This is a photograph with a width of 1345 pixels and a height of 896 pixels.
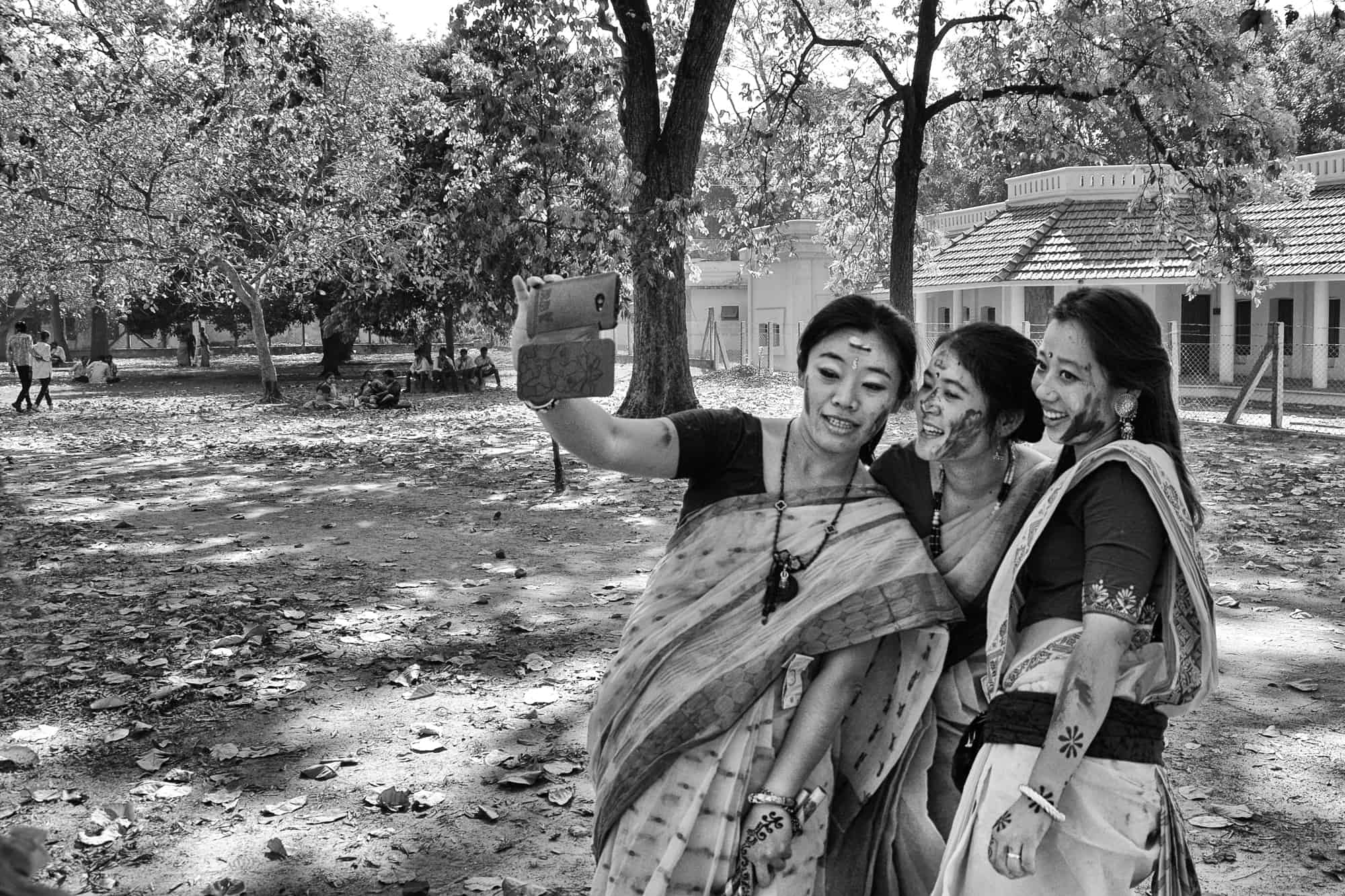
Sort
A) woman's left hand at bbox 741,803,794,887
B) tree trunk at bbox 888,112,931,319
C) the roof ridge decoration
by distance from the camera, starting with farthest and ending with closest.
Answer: the roof ridge decoration < tree trunk at bbox 888,112,931,319 < woman's left hand at bbox 741,803,794,887

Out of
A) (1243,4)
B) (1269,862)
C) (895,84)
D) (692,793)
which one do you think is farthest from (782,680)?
(895,84)

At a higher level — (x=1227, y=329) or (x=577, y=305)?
(x=577, y=305)

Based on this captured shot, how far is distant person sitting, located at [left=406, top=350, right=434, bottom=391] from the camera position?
28969mm

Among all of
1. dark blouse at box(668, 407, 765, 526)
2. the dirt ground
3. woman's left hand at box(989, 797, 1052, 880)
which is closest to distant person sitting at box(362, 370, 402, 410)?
the dirt ground

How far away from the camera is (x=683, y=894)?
8.28ft

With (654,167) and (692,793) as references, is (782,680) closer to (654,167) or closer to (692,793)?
(692,793)

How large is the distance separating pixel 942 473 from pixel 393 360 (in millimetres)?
45049

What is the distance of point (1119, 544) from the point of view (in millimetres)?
2145

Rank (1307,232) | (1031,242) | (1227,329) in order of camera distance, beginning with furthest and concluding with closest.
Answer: (1031,242) < (1227,329) < (1307,232)

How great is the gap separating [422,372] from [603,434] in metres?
27.3

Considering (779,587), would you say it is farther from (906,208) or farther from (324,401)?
(324,401)

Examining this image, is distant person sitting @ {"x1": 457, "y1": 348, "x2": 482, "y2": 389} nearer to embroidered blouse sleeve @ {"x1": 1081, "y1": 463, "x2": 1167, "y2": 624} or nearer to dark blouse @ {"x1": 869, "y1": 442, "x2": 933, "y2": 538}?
dark blouse @ {"x1": 869, "y1": 442, "x2": 933, "y2": 538}

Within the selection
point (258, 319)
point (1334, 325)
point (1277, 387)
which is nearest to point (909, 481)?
point (1277, 387)

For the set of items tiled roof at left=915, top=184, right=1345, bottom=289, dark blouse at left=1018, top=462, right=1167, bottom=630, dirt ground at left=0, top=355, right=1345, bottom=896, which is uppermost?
tiled roof at left=915, top=184, right=1345, bottom=289
